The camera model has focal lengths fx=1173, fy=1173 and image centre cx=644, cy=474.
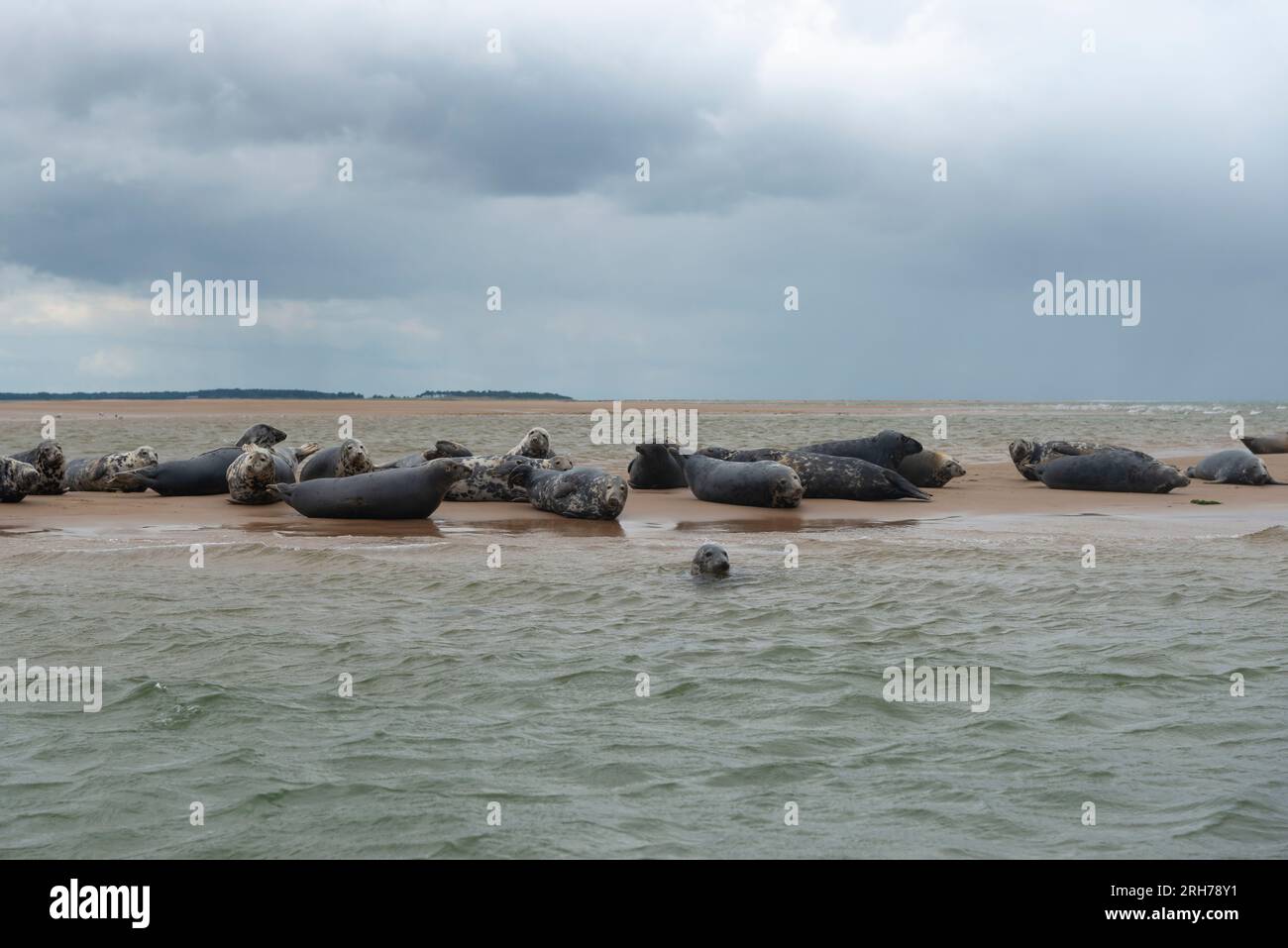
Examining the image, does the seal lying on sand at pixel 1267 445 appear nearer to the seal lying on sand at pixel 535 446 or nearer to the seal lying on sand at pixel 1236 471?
the seal lying on sand at pixel 1236 471

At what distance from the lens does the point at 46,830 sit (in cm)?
Answer: 413

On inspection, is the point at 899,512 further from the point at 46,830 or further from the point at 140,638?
the point at 46,830

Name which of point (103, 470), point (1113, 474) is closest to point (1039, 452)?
point (1113, 474)

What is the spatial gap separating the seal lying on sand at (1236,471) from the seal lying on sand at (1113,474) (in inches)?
50.4

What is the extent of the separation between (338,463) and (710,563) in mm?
6910

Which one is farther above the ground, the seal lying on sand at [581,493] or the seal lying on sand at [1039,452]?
the seal lying on sand at [1039,452]

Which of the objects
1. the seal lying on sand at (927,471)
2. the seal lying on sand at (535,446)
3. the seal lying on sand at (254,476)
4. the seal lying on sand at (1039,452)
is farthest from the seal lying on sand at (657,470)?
the seal lying on sand at (1039,452)

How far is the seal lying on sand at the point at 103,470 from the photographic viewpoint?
15.8 meters

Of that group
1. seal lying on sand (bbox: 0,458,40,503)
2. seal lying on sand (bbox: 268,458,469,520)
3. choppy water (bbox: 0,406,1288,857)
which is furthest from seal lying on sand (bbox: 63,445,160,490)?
choppy water (bbox: 0,406,1288,857)

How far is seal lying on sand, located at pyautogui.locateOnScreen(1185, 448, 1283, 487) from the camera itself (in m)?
17.0

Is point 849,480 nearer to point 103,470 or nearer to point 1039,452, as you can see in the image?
point 1039,452
